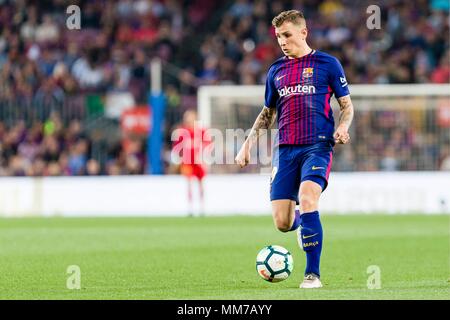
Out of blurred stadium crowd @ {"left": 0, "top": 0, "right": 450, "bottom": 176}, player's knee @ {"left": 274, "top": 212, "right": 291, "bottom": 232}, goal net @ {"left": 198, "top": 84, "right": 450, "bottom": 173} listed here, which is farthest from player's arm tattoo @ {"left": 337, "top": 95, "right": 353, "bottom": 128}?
blurred stadium crowd @ {"left": 0, "top": 0, "right": 450, "bottom": 176}

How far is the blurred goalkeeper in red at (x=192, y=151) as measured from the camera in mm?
23203

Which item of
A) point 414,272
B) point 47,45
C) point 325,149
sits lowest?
point 414,272

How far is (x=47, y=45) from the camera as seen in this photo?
2917cm

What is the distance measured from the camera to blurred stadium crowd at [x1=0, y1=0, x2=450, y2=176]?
2520cm

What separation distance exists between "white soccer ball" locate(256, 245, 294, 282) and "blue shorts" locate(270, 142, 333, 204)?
0.47 meters

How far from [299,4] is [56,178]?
9257 mm

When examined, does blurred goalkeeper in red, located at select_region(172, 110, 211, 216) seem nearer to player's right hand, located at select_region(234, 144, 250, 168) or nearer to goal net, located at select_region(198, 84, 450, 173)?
goal net, located at select_region(198, 84, 450, 173)

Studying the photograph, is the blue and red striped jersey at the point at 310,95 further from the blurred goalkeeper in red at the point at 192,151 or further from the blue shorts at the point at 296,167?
the blurred goalkeeper in red at the point at 192,151

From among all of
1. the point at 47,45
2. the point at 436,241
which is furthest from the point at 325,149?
the point at 47,45

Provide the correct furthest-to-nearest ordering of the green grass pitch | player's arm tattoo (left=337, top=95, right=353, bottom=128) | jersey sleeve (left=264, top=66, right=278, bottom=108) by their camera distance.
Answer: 1. jersey sleeve (left=264, top=66, right=278, bottom=108)
2. player's arm tattoo (left=337, top=95, right=353, bottom=128)
3. the green grass pitch

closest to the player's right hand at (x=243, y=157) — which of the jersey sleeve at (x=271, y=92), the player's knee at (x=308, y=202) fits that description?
the jersey sleeve at (x=271, y=92)
